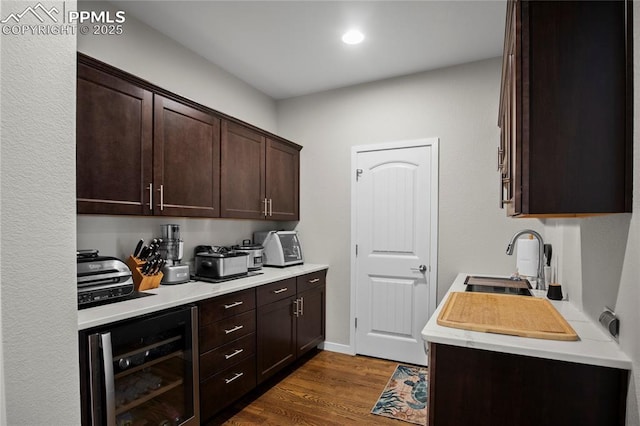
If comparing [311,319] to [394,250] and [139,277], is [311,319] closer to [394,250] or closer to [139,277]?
[394,250]

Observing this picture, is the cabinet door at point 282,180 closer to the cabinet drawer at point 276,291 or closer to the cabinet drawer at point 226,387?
the cabinet drawer at point 276,291

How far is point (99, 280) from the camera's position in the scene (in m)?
1.89

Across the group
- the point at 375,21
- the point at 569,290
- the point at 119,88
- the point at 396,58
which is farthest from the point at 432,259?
the point at 119,88

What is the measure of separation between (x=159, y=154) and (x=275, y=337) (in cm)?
165

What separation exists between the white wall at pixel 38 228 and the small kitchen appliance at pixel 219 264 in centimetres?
141

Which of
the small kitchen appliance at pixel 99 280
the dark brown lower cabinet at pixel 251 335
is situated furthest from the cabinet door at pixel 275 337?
the small kitchen appliance at pixel 99 280

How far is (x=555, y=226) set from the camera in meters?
2.45

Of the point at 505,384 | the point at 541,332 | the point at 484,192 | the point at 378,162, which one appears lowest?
the point at 505,384

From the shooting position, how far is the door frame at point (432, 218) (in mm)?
3205

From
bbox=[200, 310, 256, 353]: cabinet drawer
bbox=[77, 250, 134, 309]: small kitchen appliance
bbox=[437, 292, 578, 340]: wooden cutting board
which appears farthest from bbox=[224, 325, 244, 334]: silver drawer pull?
bbox=[437, 292, 578, 340]: wooden cutting board

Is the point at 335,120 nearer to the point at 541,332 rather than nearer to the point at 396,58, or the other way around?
the point at 396,58

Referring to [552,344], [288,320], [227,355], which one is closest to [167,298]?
[227,355]

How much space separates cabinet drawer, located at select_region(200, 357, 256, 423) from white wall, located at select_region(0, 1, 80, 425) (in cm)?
103

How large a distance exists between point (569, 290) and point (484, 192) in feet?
3.97
